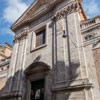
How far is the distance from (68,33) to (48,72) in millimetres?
3224

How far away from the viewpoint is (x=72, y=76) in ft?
27.8

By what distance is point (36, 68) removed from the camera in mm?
10930

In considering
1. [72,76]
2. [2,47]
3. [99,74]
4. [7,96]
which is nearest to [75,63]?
[72,76]

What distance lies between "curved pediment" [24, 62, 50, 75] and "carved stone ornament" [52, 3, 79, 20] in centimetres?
420

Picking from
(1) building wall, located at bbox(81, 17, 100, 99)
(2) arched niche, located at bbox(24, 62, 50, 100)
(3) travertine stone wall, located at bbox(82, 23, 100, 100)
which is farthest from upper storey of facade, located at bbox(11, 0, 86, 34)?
(2) arched niche, located at bbox(24, 62, 50, 100)

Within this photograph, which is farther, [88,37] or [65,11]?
[65,11]

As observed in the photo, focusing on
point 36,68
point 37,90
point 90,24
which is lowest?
point 37,90

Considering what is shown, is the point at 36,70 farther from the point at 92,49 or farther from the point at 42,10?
the point at 42,10

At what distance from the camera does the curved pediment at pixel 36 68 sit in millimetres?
10266

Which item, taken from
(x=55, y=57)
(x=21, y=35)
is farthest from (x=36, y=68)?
(x=21, y=35)

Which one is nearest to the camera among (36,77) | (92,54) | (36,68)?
(92,54)

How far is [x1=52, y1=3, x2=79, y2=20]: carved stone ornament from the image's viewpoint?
1115cm

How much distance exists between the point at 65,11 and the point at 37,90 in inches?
264

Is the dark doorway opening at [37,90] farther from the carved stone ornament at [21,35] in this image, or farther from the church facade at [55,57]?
the carved stone ornament at [21,35]
